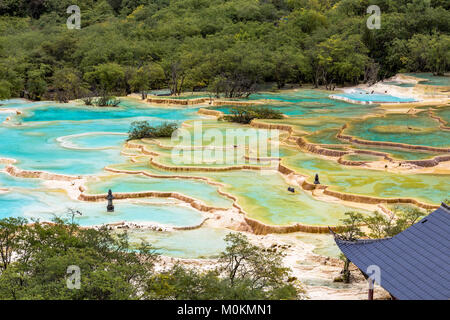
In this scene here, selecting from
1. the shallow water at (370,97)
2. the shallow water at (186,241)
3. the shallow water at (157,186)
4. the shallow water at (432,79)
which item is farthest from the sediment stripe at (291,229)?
the shallow water at (432,79)

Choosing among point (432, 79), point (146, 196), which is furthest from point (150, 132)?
point (432, 79)

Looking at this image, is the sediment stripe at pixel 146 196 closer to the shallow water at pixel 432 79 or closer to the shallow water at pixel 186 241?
the shallow water at pixel 186 241

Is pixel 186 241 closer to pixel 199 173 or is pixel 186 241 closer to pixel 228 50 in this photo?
pixel 199 173

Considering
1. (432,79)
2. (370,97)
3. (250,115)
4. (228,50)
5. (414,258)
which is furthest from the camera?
(228,50)

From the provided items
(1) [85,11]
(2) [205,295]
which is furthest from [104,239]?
(1) [85,11]

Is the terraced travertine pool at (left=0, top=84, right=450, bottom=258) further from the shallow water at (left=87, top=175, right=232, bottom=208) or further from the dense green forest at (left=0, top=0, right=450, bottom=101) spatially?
the dense green forest at (left=0, top=0, right=450, bottom=101)
